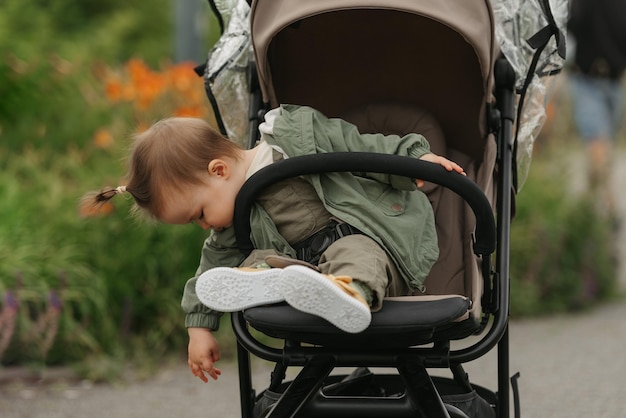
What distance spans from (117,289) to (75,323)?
0.92ft

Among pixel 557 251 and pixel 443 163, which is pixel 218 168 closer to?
pixel 443 163

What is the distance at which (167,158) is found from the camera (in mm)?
2904

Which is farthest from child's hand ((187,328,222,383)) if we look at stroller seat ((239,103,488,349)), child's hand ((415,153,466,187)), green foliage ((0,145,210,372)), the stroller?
green foliage ((0,145,210,372))

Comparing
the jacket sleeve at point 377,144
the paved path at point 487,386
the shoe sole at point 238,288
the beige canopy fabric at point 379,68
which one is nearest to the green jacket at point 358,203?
the jacket sleeve at point 377,144

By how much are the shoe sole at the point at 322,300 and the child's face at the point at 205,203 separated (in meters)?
0.52

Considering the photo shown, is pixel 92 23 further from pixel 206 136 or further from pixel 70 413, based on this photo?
pixel 206 136

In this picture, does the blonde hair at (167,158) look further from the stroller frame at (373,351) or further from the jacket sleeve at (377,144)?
the jacket sleeve at (377,144)

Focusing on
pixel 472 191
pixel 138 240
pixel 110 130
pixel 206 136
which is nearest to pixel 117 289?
pixel 138 240

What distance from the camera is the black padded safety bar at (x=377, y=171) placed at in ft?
9.09

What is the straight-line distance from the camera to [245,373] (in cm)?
323

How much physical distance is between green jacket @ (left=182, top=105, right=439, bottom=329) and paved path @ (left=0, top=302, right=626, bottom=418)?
1.73m

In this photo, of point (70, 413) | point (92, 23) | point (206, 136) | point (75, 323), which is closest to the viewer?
point (206, 136)

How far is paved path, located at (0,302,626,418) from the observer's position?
462 cm

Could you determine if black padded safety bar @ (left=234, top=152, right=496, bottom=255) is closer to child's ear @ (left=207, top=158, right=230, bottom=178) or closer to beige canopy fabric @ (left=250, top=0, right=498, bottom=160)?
child's ear @ (left=207, top=158, right=230, bottom=178)
